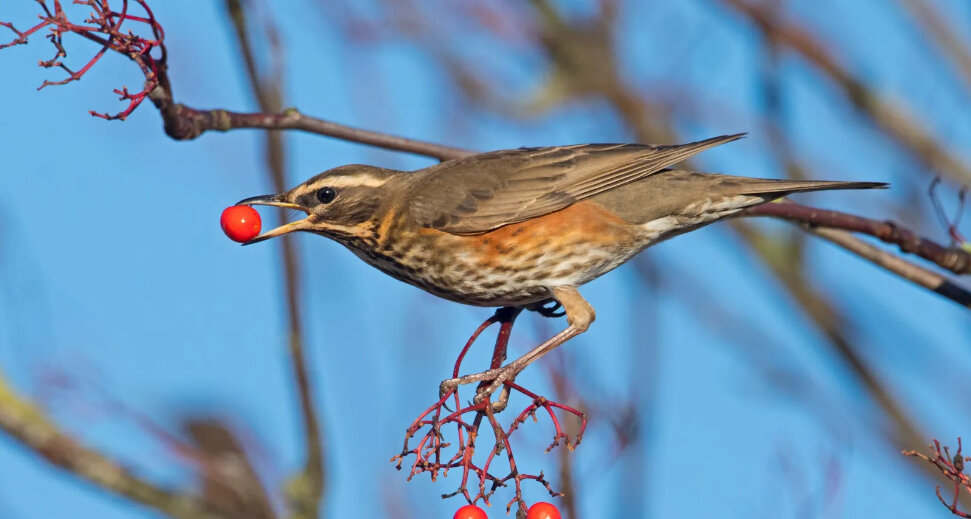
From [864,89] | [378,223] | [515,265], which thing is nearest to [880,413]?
[864,89]

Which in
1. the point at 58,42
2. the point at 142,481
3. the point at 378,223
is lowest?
the point at 142,481

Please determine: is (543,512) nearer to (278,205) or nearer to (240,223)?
(240,223)

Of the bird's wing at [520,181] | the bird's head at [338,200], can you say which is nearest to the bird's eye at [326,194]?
the bird's head at [338,200]

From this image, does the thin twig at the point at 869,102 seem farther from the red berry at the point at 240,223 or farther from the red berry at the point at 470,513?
the red berry at the point at 470,513

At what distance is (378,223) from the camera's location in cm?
573

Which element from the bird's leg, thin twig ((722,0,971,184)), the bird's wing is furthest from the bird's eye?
thin twig ((722,0,971,184))

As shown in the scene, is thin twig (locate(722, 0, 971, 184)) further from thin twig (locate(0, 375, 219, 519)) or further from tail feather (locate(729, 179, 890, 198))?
thin twig (locate(0, 375, 219, 519))

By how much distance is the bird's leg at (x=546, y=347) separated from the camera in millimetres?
4371

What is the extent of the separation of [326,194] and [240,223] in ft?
2.70

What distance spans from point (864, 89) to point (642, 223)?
2669 mm

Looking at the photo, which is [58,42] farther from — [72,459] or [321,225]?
[72,459]

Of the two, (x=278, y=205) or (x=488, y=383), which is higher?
(x=278, y=205)

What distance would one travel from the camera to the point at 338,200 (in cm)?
562

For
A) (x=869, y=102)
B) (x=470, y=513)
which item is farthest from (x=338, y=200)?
(x=869, y=102)
